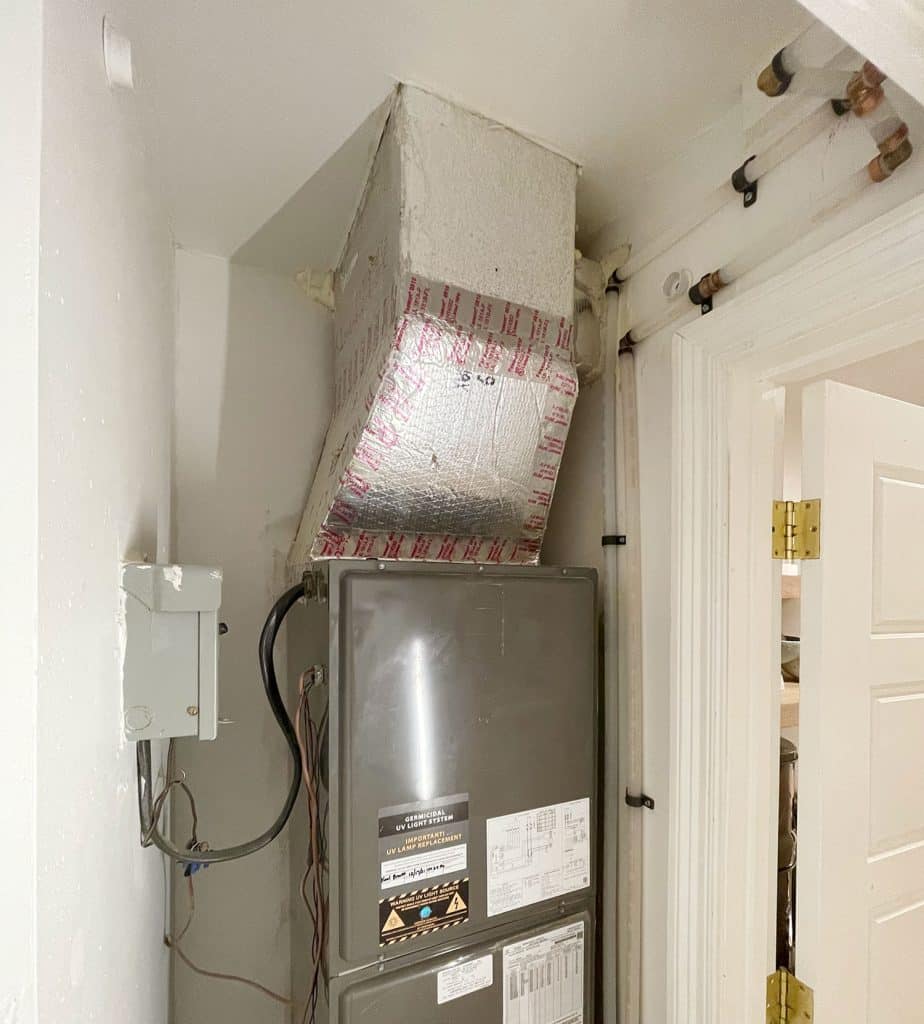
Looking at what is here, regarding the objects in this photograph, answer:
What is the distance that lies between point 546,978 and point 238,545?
3.83 feet

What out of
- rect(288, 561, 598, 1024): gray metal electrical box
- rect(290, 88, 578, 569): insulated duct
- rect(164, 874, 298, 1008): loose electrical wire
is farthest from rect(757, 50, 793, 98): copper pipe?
rect(164, 874, 298, 1008): loose electrical wire

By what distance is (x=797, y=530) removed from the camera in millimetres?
1180

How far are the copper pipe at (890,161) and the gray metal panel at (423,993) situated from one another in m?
1.36

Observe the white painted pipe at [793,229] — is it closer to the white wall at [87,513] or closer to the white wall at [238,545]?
the white wall at [87,513]

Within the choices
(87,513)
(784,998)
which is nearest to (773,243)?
(87,513)

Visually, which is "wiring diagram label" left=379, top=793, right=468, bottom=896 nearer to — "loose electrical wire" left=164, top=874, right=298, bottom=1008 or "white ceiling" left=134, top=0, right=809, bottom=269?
"loose electrical wire" left=164, top=874, right=298, bottom=1008

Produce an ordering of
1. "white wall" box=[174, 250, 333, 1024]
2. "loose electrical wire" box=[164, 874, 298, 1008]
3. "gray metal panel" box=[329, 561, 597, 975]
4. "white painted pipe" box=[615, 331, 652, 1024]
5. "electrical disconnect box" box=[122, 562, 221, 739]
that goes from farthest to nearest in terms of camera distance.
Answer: "white wall" box=[174, 250, 333, 1024]
"loose electrical wire" box=[164, 874, 298, 1008]
"white painted pipe" box=[615, 331, 652, 1024]
"gray metal panel" box=[329, 561, 597, 975]
"electrical disconnect box" box=[122, 562, 221, 739]

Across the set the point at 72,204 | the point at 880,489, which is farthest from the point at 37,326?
the point at 880,489

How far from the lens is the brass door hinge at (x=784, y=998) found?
1.16 m

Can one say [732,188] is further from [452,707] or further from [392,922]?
[392,922]

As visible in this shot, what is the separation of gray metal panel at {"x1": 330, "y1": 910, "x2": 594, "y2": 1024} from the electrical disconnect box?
0.55m

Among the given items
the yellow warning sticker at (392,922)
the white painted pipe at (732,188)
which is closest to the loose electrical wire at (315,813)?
the yellow warning sticker at (392,922)

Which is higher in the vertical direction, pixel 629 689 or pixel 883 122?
pixel 883 122

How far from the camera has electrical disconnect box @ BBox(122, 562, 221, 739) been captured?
809mm
